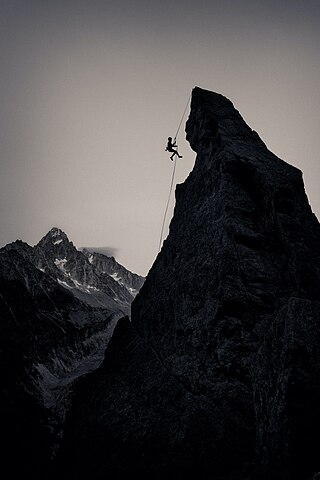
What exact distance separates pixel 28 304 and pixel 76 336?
10.3 meters

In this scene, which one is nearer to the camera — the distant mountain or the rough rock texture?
the rough rock texture

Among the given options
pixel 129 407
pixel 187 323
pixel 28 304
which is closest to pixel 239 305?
pixel 187 323

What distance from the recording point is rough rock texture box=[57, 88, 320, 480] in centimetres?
1645

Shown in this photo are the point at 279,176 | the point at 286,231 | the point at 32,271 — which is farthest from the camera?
the point at 32,271

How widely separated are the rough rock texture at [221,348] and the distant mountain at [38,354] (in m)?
2.40

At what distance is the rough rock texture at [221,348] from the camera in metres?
16.5

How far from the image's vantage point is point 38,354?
41.8 meters

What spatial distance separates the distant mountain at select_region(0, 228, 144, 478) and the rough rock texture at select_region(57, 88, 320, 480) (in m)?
2.40

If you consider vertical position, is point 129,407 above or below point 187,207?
below

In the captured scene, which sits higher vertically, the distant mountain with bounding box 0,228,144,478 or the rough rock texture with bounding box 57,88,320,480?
the rough rock texture with bounding box 57,88,320,480

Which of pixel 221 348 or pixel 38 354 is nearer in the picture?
pixel 221 348

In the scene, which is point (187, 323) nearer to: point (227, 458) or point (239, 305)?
point (239, 305)

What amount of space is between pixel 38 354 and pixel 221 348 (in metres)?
26.1

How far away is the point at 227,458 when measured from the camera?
20.6 metres
